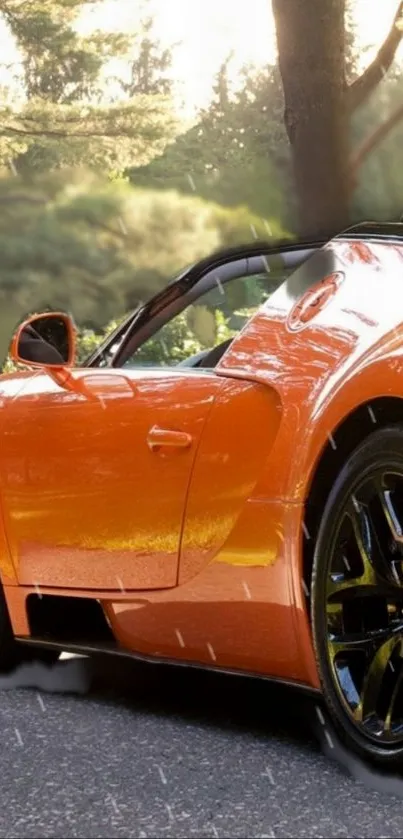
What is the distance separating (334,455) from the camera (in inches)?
153

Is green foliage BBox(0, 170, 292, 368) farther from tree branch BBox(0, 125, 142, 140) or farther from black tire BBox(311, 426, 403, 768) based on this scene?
black tire BBox(311, 426, 403, 768)

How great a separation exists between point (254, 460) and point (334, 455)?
0.25 m

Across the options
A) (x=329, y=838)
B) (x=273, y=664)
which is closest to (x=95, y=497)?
(x=273, y=664)

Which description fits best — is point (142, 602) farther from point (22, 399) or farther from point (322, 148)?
point (322, 148)

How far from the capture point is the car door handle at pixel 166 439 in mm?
4305

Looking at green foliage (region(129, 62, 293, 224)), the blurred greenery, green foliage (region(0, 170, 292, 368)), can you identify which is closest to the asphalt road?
the blurred greenery

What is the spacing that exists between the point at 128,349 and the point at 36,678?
1.33m

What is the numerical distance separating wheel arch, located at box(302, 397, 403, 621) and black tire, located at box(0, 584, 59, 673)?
5.70 ft

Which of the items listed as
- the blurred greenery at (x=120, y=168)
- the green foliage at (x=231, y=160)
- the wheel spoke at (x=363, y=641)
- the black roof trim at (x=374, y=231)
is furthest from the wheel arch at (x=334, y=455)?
the green foliage at (x=231, y=160)

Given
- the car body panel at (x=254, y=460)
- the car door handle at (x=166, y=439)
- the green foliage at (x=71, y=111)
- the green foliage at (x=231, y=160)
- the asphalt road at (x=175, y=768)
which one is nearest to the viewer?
the asphalt road at (x=175, y=768)

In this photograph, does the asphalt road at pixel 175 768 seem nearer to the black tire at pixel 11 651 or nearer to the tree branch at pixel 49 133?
the black tire at pixel 11 651

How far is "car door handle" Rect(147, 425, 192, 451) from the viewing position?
14.1 ft

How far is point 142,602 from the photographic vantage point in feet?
14.9

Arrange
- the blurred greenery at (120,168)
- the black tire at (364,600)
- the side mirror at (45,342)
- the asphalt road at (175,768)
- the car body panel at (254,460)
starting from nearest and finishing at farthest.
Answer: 1. the asphalt road at (175,768)
2. the black tire at (364,600)
3. the car body panel at (254,460)
4. the side mirror at (45,342)
5. the blurred greenery at (120,168)
